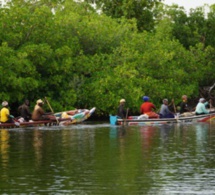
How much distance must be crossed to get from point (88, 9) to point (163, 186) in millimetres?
50937

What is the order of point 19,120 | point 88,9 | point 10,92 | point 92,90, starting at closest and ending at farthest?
point 19,120
point 10,92
point 92,90
point 88,9

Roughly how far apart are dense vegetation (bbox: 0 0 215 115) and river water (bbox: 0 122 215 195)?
12398mm

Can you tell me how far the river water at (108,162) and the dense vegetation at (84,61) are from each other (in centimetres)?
1240

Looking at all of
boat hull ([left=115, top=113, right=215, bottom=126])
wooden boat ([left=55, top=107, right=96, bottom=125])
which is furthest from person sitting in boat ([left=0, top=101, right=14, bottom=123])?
boat hull ([left=115, top=113, right=215, bottom=126])

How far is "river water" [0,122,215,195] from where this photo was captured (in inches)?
757

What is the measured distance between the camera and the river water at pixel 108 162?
19.2 meters

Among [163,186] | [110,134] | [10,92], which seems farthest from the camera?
[10,92]

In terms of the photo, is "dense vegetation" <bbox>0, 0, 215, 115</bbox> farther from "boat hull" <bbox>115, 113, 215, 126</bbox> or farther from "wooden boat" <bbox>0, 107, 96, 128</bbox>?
"boat hull" <bbox>115, 113, 215, 126</bbox>

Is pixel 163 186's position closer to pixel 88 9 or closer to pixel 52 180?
pixel 52 180

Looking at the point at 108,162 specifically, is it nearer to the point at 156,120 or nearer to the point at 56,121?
the point at 156,120

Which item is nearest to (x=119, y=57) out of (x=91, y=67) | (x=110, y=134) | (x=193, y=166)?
(x=91, y=67)

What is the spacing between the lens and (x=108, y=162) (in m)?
23.9

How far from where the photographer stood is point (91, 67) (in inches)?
2112

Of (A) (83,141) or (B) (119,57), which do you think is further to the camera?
(B) (119,57)
